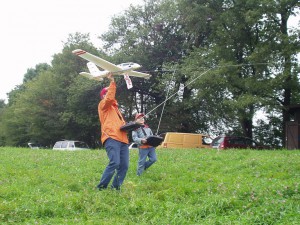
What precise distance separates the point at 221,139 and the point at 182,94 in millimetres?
11468

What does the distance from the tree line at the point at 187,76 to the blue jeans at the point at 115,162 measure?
10.4m

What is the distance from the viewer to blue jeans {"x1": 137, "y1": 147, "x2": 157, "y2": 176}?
31.8 ft

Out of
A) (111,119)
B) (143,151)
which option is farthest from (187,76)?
(111,119)

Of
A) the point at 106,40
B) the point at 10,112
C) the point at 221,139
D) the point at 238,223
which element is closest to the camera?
the point at 238,223

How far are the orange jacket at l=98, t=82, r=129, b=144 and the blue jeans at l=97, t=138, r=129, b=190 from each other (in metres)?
0.10

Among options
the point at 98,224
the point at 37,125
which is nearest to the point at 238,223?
the point at 98,224

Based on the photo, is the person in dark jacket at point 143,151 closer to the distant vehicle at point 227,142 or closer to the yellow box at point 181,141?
the distant vehicle at point 227,142

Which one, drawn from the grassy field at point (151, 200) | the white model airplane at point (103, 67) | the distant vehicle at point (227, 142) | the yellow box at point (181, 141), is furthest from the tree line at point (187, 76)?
the grassy field at point (151, 200)

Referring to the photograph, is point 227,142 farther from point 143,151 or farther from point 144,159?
point 144,159

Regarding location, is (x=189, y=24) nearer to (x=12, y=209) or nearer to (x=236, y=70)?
(x=236, y=70)

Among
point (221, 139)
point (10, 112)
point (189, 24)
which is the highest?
point (189, 24)

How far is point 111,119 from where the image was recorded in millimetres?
7383

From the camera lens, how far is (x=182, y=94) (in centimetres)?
3278

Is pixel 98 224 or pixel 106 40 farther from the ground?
pixel 106 40
